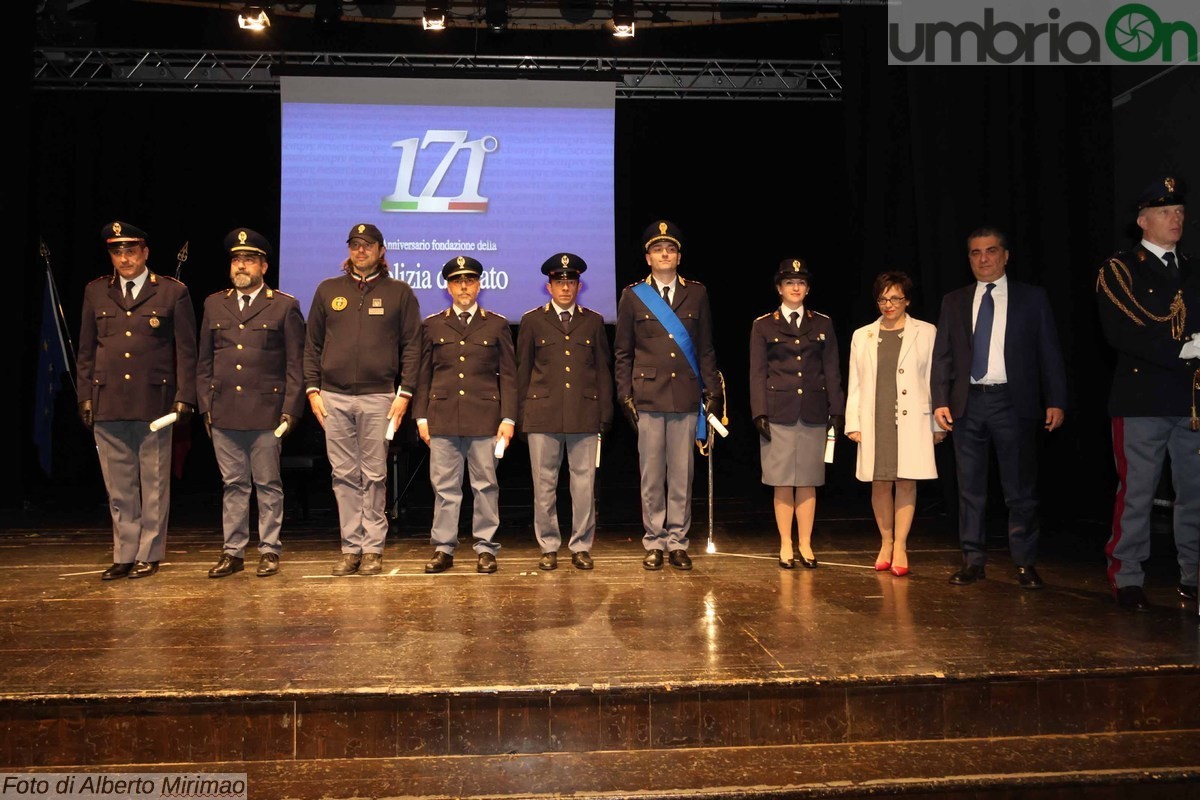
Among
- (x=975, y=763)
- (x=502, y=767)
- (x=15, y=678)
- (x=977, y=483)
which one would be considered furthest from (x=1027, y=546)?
(x=15, y=678)

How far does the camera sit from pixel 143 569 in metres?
4.72

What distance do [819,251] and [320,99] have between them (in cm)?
511

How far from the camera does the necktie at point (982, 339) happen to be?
439 centimetres

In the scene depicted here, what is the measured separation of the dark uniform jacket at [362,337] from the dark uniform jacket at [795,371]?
187 centimetres

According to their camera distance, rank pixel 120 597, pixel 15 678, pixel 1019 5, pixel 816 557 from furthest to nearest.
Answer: pixel 1019 5 → pixel 816 557 → pixel 120 597 → pixel 15 678

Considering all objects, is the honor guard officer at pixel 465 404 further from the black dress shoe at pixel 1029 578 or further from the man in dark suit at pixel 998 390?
the black dress shoe at pixel 1029 578

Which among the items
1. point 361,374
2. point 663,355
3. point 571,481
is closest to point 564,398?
point 571,481

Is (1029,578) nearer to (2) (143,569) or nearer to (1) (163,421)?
(1) (163,421)

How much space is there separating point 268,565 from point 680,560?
2215mm

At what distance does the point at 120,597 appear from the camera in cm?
423

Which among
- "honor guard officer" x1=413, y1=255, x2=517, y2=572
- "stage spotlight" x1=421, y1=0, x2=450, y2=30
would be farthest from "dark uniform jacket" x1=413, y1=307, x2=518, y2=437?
"stage spotlight" x1=421, y1=0, x2=450, y2=30

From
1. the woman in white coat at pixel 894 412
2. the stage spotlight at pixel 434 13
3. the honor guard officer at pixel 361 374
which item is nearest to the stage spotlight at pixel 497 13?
the stage spotlight at pixel 434 13

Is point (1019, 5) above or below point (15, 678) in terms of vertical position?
above

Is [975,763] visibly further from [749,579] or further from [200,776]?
[200,776]
